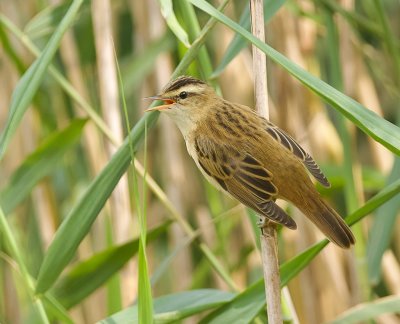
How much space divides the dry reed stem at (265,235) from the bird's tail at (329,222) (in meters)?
0.17

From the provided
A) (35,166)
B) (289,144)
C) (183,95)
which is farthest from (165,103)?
(35,166)

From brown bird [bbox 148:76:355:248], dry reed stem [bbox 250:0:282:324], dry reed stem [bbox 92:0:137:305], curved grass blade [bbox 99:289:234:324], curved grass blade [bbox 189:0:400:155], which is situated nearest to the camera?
curved grass blade [bbox 189:0:400:155]

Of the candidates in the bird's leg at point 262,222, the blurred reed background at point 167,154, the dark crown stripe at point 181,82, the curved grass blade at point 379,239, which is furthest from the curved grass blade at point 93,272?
the curved grass blade at point 379,239

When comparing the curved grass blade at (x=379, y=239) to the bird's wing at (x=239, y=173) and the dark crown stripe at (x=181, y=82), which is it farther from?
the dark crown stripe at (x=181, y=82)

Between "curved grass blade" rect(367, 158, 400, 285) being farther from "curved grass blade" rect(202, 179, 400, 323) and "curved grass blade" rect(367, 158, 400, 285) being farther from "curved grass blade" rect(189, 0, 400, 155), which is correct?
"curved grass blade" rect(189, 0, 400, 155)

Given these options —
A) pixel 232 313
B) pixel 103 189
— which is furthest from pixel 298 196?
pixel 103 189

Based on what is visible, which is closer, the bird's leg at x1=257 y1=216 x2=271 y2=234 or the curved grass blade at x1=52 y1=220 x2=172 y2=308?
the bird's leg at x1=257 y1=216 x2=271 y2=234

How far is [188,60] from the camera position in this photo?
8.02 feet

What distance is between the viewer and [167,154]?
4.32 metres

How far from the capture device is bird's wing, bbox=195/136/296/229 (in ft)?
9.29

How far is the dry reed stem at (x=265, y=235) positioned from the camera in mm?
2311

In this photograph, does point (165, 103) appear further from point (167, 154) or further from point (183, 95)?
point (167, 154)

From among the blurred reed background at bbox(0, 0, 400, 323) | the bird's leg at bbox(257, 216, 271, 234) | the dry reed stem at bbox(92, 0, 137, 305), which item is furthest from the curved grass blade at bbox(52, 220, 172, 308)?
the dry reed stem at bbox(92, 0, 137, 305)

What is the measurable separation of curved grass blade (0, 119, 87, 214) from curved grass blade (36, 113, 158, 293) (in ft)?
2.62
